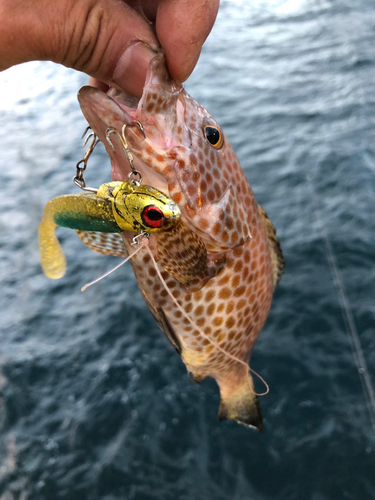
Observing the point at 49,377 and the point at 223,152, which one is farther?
the point at 49,377

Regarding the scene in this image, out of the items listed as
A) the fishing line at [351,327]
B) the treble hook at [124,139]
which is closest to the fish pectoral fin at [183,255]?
the treble hook at [124,139]

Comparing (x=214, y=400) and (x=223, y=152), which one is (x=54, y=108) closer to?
(x=214, y=400)

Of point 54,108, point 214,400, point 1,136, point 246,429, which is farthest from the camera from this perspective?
point 54,108

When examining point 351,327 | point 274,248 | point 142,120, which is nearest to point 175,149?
point 142,120

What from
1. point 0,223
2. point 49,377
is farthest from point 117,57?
point 0,223

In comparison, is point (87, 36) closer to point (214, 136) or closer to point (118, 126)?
point (118, 126)

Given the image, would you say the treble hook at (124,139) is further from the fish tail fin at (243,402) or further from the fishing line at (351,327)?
the fishing line at (351,327)
